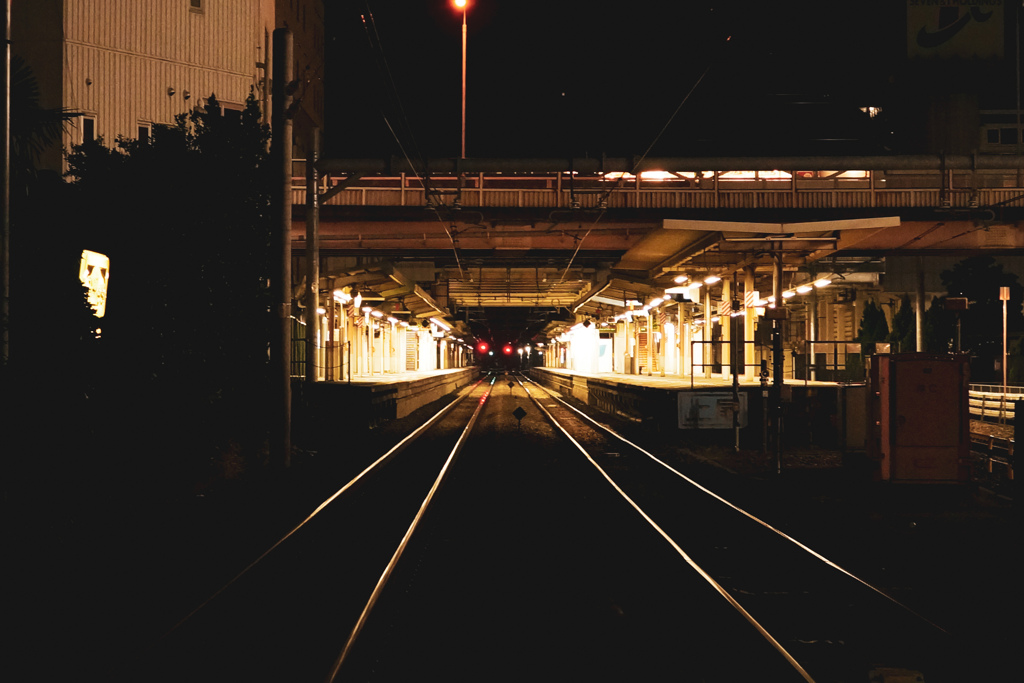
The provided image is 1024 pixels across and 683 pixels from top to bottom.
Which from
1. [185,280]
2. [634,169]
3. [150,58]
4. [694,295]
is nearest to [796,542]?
[185,280]

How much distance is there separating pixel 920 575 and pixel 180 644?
589 centimetres

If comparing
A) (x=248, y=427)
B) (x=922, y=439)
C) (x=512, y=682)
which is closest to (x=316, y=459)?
(x=248, y=427)

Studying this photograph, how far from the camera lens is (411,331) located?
60562 mm

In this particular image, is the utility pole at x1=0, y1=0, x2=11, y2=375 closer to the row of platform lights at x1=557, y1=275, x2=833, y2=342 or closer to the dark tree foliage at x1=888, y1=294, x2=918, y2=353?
the row of platform lights at x1=557, y1=275, x2=833, y2=342

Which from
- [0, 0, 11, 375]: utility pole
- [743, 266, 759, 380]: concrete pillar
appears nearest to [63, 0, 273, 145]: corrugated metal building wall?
[743, 266, 759, 380]: concrete pillar

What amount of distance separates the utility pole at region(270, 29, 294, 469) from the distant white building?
444 inches

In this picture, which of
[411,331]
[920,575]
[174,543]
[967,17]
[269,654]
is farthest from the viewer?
[411,331]

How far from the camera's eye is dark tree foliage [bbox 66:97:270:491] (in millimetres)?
11594

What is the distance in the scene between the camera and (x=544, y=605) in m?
6.84

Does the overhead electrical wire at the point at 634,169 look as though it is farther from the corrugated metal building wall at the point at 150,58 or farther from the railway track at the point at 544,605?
the corrugated metal building wall at the point at 150,58

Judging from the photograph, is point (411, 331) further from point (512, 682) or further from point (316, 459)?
point (512, 682)

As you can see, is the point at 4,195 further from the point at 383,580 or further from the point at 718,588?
the point at 718,588

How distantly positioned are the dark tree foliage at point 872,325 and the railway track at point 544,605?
1391 inches

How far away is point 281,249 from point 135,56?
16.5m
